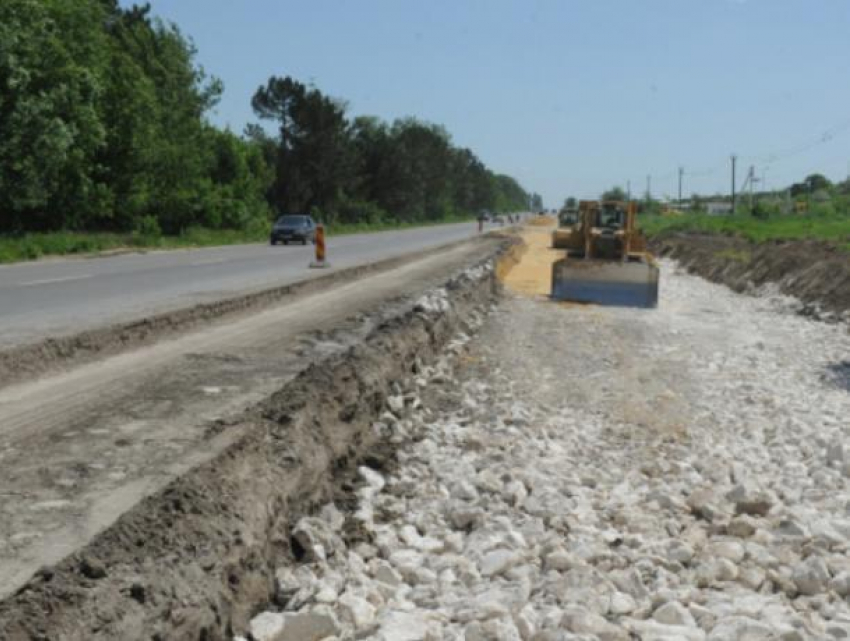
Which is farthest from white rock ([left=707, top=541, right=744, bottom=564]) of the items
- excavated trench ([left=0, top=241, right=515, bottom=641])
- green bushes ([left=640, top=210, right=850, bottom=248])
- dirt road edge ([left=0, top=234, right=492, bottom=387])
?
green bushes ([left=640, top=210, right=850, bottom=248])

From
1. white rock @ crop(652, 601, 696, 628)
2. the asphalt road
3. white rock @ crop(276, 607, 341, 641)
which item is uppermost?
the asphalt road

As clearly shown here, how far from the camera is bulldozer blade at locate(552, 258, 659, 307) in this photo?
22797mm

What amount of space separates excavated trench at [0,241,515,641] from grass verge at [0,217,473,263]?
22.3 m

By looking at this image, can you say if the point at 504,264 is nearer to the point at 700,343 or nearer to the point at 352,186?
the point at 700,343

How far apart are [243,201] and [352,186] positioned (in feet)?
108

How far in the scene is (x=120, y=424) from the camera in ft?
22.5

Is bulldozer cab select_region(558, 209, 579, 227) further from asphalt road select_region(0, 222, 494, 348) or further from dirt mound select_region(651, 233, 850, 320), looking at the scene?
asphalt road select_region(0, 222, 494, 348)

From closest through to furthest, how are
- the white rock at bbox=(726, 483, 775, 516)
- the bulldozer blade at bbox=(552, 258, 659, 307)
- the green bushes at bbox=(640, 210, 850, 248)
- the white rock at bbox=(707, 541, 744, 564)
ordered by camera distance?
the white rock at bbox=(707, 541, 744, 564)
the white rock at bbox=(726, 483, 775, 516)
the bulldozer blade at bbox=(552, 258, 659, 307)
the green bushes at bbox=(640, 210, 850, 248)

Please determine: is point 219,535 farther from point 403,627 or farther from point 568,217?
point 568,217

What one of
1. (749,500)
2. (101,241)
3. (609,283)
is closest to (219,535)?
(749,500)

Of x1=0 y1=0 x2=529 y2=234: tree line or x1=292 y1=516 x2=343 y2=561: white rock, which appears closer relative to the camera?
x1=292 y1=516 x2=343 y2=561: white rock

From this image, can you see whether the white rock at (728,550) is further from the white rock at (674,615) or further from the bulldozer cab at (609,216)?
the bulldozer cab at (609,216)

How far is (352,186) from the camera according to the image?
85.9 meters

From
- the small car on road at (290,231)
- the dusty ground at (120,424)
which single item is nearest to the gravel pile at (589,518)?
the dusty ground at (120,424)
